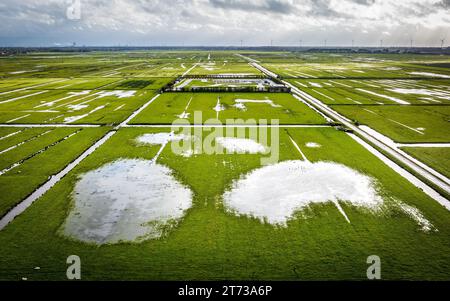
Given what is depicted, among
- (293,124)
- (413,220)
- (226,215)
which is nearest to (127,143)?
(226,215)

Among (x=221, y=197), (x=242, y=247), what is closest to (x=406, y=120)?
(x=221, y=197)

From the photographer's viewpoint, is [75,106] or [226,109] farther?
[75,106]

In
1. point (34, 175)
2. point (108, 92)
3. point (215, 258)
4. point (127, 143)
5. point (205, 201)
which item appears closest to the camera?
point (215, 258)

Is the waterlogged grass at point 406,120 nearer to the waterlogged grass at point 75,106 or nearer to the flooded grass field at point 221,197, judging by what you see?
the flooded grass field at point 221,197

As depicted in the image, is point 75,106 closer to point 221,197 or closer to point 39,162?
point 39,162

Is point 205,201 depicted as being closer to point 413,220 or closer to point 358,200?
point 358,200

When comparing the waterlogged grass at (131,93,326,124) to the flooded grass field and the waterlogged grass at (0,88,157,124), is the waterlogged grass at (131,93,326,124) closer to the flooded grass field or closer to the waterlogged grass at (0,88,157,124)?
the flooded grass field

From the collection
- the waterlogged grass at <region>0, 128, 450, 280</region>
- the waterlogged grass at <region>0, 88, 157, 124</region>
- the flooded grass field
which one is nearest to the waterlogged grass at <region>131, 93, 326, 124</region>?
the flooded grass field
